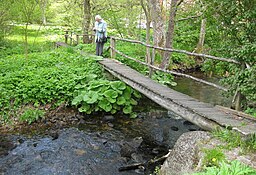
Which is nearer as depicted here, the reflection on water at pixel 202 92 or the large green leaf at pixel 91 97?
the large green leaf at pixel 91 97

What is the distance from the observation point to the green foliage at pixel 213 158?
379 centimetres

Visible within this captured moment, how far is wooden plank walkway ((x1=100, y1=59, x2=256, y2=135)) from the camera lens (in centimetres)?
475

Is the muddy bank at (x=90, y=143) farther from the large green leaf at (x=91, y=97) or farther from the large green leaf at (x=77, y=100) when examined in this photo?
the large green leaf at (x=91, y=97)

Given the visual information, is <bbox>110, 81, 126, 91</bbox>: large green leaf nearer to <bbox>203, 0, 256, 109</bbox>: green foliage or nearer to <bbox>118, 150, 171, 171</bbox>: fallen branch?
<bbox>118, 150, 171, 171</bbox>: fallen branch

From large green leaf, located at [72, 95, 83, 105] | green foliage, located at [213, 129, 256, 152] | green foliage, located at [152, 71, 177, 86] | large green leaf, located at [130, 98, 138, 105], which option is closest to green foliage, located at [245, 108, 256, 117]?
green foliage, located at [213, 129, 256, 152]

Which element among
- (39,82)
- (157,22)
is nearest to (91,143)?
(39,82)

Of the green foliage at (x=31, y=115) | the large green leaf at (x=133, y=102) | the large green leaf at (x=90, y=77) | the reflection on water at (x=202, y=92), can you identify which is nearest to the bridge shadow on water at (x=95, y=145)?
the large green leaf at (x=133, y=102)

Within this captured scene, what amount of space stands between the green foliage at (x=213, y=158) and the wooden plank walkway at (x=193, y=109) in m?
0.62

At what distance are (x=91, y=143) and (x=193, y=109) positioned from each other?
282cm

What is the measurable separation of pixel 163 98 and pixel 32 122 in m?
3.90

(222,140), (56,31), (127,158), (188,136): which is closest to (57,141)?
(127,158)

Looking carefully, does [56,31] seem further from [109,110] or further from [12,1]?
[109,110]

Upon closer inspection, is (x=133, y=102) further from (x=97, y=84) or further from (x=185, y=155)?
(x=185, y=155)

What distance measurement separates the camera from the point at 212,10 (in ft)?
18.2
